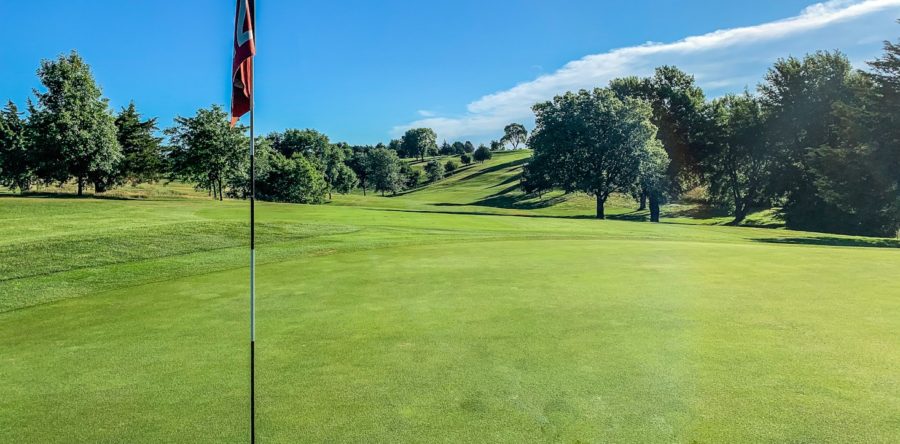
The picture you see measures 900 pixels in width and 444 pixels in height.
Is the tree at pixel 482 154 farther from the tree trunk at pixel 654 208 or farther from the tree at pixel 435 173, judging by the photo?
the tree trunk at pixel 654 208

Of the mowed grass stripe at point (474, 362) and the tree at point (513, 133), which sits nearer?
the mowed grass stripe at point (474, 362)

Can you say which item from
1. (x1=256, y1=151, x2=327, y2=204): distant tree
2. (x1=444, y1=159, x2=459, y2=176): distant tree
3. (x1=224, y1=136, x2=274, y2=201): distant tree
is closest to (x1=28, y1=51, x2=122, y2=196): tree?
(x1=224, y1=136, x2=274, y2=201): distant tree

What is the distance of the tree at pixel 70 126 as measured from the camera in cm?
4055

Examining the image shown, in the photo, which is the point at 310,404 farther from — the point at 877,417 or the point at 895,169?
the point at 895,169

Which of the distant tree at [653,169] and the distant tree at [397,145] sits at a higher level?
the distant tree at [397,145]

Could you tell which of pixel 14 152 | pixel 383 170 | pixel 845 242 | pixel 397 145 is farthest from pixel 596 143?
pixel 397 145

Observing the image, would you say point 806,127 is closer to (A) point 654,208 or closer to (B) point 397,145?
(A) point 654,208

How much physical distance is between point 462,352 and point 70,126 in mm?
47324

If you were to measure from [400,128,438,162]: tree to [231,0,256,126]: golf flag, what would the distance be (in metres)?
165

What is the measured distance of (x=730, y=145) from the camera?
56.7 metres

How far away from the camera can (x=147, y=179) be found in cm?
5334

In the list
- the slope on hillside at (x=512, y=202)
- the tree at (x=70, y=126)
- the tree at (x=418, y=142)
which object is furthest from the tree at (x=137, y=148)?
the tree at (x=418, y=142)

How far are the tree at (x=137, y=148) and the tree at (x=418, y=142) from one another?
11974 cm

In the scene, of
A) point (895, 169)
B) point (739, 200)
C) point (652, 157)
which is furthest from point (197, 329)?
point (739, 200)
